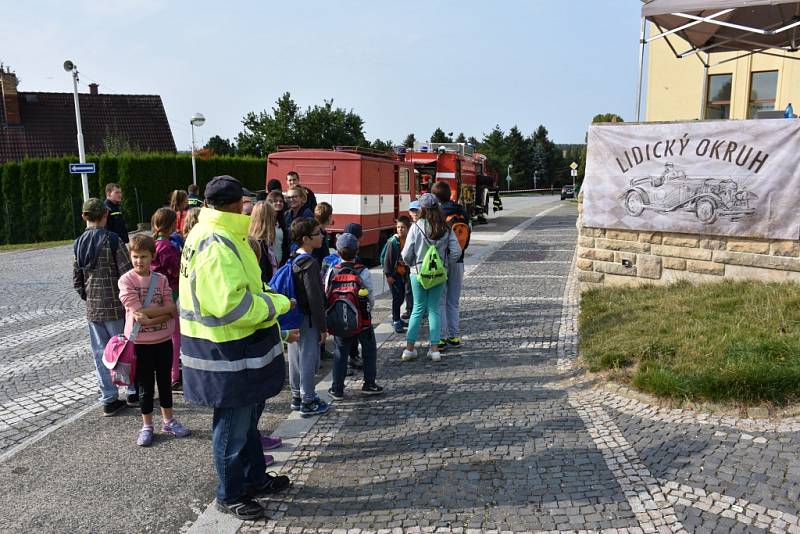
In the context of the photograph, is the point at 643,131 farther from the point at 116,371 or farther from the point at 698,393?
the point at 116,371

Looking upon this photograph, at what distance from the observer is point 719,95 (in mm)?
18781

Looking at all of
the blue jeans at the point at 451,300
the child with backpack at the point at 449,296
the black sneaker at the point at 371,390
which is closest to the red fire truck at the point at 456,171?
the child with backpack at the point at 449,296

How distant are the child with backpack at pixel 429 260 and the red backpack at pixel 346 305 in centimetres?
118

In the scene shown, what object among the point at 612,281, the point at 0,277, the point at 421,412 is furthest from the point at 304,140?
the point at 421,412

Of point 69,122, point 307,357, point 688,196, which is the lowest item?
point 307,357

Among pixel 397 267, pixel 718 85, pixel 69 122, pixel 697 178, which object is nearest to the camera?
pixel 397 267

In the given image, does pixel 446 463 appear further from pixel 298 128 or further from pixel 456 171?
pixel 298 128

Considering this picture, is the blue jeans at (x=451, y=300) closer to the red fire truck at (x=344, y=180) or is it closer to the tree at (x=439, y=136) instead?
the red fire truck at (x=344, y=180)

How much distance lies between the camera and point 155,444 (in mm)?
4539

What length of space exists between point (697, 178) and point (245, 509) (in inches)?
256

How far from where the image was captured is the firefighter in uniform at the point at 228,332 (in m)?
3.21

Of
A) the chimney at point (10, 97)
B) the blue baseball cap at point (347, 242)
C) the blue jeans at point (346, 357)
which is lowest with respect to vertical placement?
the blue jeans at point (346, 357)

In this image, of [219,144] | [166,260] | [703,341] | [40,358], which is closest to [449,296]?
[703,341]

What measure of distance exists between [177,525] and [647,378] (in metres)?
3.53
